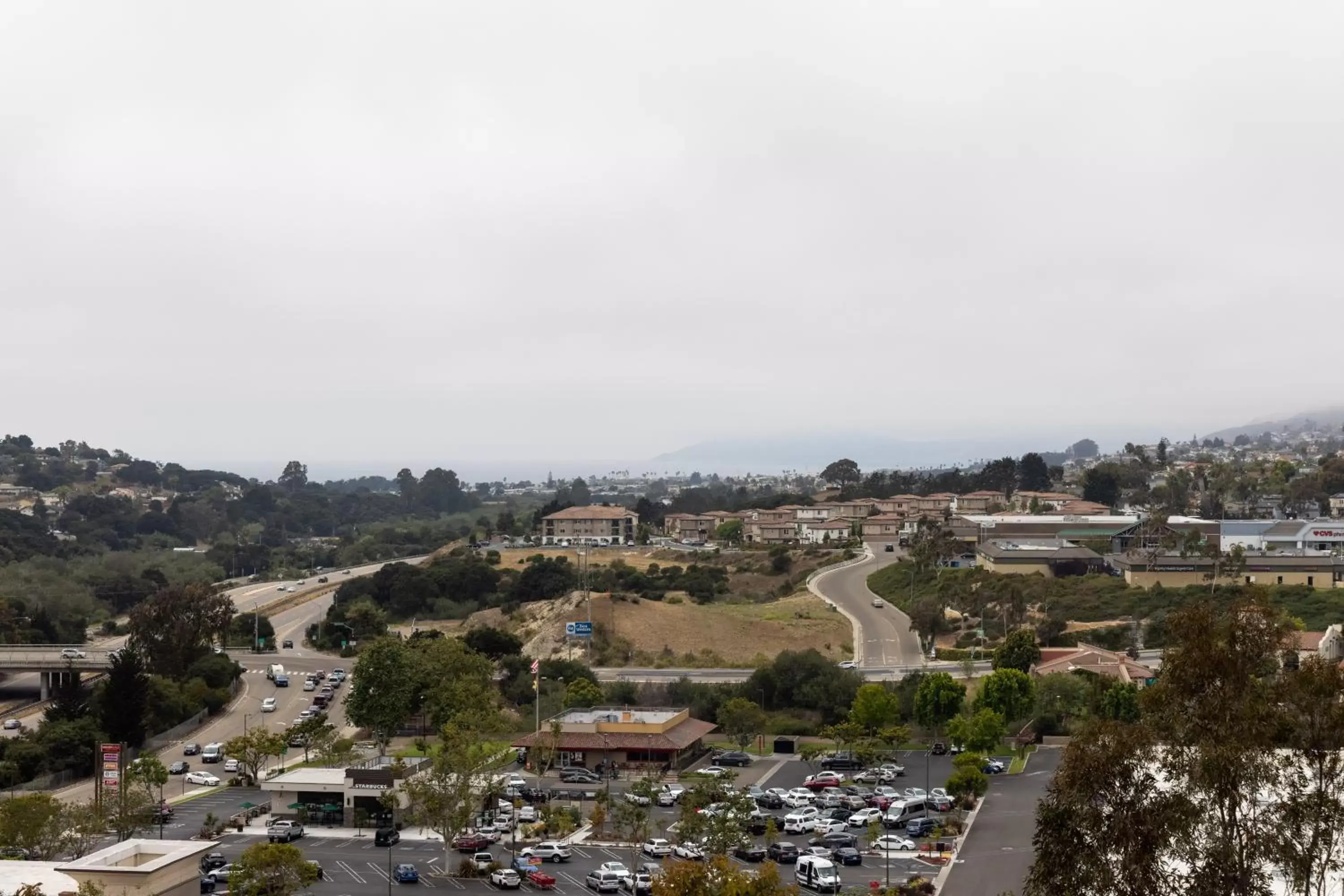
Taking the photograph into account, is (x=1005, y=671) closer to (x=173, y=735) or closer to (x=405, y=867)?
(x=405, y=867)

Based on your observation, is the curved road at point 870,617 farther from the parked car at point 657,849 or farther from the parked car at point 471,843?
the parked car at point 471,843

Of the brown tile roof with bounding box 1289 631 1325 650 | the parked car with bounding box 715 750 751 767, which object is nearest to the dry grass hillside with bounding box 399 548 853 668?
the parked car with bounding box 715 750 751 767

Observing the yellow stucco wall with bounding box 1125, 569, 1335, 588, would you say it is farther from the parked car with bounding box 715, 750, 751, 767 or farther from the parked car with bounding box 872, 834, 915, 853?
the parked car with bounding box 872, 834, 915, 853

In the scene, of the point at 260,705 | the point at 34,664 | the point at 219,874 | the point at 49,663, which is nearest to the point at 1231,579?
the point at 260,705

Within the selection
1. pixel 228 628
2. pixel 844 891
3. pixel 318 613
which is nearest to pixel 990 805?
pixel 844 891

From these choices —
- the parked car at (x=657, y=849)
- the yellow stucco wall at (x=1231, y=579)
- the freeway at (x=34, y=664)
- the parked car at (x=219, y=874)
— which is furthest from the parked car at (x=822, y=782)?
the yellow stucco wall at (x=1231, y=579)
